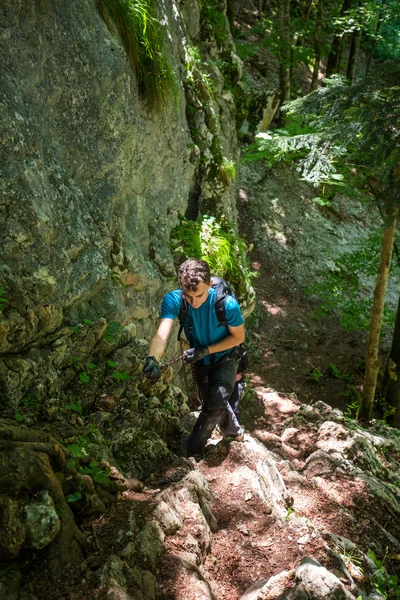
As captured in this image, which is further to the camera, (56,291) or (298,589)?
(56,291)

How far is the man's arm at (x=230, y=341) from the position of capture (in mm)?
4223

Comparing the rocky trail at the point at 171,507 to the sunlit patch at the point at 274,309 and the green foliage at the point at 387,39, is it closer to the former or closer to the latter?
the sunlit patch at the point at 274,309

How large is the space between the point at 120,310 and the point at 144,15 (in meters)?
3.94

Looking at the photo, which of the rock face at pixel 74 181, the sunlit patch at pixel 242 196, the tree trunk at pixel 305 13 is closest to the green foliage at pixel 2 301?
the rock face at pixel 74 181

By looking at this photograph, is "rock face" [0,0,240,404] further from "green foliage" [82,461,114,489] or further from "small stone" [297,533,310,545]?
"small stone" [297,533,310,545]

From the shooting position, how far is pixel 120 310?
205 inches

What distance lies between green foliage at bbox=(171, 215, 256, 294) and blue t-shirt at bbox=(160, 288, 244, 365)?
2.75 m

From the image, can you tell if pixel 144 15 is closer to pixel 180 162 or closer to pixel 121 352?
pixel 180 162

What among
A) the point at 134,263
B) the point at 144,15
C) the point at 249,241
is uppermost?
the point at 144,15

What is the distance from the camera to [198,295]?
3.99 m

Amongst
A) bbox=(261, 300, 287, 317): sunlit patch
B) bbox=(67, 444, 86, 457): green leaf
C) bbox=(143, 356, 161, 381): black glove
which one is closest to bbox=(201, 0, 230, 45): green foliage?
bbox=(261, 300, 287, 317): sunlit patch

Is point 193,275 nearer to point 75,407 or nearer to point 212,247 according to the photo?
point 75,407

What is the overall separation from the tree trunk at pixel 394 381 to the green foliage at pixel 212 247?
12.5ft

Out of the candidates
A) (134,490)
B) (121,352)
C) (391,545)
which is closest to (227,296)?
(121,352)
